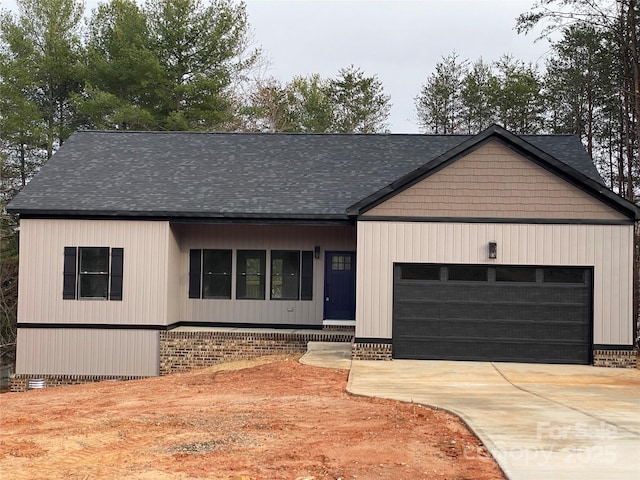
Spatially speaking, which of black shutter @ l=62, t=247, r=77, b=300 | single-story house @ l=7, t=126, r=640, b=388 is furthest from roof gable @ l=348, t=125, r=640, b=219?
black shutter @ l=62, t=247, r=77, b=300

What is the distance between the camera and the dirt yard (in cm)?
721

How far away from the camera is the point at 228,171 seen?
757 inches

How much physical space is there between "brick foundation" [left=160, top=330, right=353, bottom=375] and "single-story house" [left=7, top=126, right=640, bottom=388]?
94 millimetres

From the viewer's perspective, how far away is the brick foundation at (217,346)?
17188 millimetres

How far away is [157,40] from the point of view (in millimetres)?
32125

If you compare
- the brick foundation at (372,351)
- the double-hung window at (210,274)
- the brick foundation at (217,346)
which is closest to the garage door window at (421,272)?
the brick foundation at (372,351)

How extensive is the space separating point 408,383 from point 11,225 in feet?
74.7

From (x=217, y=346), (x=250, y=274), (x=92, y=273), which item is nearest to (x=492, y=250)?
(x=250, y=274)

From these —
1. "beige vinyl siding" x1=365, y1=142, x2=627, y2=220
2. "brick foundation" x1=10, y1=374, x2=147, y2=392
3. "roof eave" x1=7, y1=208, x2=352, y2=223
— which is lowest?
"brick foundation" x1=10, y1=374, x2=147, y2=392

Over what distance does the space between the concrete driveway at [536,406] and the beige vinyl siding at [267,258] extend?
3.83 metres

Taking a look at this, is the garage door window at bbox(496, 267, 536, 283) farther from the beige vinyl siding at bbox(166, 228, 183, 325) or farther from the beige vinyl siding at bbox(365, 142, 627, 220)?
the beige vinyl siding at bbox(166, 228, 183, 325)

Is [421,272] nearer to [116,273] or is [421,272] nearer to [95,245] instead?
[116,273]

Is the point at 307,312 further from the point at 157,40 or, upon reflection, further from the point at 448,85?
the point at 448,85

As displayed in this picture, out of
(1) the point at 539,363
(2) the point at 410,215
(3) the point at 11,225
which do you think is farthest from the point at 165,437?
(3) the point at 11,225
